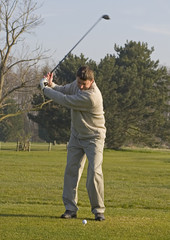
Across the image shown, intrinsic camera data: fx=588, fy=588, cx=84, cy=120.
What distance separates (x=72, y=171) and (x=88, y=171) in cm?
33

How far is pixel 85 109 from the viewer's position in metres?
8.68

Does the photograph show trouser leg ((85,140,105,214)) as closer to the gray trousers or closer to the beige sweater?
the gray trousers

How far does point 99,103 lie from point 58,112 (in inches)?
2090

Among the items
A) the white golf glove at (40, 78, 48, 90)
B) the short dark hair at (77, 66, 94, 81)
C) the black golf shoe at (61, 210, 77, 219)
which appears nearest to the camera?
the short dark hair at (77, 66, 94, 81)

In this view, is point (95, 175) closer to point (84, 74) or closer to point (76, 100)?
point (76, 100)

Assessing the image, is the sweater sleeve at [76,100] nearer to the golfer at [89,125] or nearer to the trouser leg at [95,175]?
the golfer at [89,125]

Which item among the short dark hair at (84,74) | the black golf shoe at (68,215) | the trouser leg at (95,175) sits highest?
the short dark hair at (84,74)

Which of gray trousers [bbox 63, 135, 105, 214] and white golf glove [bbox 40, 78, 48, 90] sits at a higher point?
white golf glove [bbox 40, 78, 48, 90]

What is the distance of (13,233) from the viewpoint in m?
7.54

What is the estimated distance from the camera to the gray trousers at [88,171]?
8.70m

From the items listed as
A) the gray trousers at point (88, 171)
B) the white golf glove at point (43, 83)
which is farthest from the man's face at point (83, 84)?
the gray trousers at point (88, 171)

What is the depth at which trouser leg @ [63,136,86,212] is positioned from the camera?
8961mm

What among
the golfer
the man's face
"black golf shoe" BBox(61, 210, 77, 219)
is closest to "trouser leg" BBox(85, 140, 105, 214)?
the golfer

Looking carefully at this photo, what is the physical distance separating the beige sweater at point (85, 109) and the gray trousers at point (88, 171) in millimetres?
145
